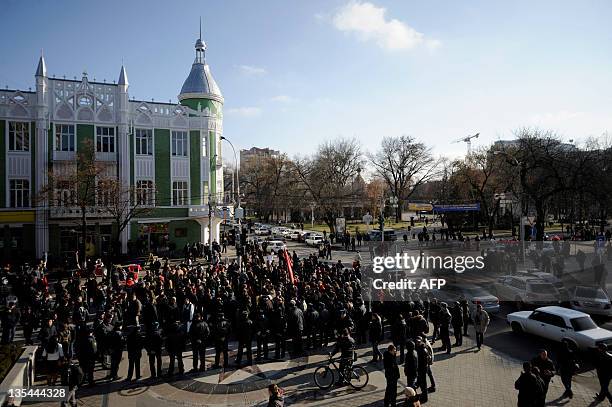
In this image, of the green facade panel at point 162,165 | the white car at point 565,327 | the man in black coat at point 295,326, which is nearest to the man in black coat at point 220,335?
the man in black coat at point 295,326

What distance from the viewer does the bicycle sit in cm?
1059

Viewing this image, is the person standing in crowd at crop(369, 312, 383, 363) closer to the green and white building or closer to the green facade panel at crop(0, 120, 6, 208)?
the green and white building

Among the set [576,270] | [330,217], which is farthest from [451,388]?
[330,217]

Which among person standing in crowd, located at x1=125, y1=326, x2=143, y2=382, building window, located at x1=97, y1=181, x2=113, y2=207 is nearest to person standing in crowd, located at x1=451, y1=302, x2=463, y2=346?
person standing in crowd, located at x1=125, y1=326, x2=143, y2=382

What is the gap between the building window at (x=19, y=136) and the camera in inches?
1265

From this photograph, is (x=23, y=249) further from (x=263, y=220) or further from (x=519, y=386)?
(x=263, y=220)

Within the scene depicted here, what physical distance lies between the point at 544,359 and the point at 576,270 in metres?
19.2

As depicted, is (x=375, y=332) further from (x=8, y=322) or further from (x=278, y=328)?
(x=8, y=322)

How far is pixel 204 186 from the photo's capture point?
37.6m

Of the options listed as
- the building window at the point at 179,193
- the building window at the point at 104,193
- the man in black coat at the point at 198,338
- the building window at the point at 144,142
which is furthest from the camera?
the building window at the point at 179,193

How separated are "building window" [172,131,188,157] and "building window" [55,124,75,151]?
24.3 feet

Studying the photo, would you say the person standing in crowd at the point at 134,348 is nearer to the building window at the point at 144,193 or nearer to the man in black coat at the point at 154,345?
the man in black coat at the point at 154,345

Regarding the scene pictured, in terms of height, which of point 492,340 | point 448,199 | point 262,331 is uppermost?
point 448,199

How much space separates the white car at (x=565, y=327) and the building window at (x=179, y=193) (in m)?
28.0
